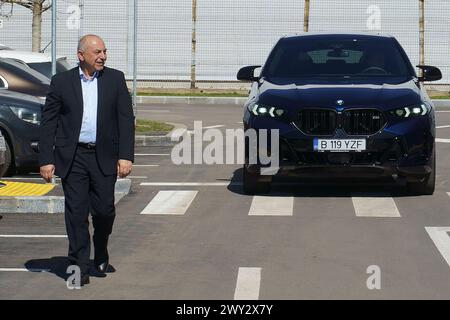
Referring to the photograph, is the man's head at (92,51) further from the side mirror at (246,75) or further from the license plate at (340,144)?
the side mirror at (246,75)

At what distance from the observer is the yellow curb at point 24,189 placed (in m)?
14.0

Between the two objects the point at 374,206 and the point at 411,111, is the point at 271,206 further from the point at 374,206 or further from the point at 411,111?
the point at 411,111

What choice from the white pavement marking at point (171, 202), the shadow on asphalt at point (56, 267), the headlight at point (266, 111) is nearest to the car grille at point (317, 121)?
the headlight at point (266, 111)

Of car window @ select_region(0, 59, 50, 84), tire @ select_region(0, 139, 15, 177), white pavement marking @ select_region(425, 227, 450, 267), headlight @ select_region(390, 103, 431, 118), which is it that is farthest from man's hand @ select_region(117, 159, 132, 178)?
car window @ select_region(0, 59, 50, 84)

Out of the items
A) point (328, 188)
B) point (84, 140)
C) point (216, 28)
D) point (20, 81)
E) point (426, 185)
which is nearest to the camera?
point (84, 140)

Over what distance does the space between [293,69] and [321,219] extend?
3203 mm

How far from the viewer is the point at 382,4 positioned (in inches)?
1666

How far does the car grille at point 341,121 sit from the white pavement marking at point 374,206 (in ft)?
2.39

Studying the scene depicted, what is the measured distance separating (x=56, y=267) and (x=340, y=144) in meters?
4.83

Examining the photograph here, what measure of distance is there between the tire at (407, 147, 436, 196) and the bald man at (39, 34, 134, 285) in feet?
19.5

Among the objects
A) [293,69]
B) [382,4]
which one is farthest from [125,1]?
[293,69]

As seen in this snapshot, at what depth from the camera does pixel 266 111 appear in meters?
14.5

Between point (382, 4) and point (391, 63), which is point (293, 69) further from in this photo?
point (382, 4)

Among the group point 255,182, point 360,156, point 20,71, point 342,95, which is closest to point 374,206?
point 360,156
